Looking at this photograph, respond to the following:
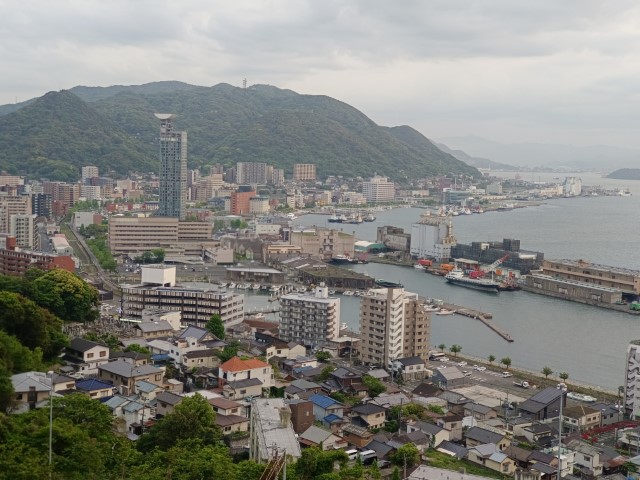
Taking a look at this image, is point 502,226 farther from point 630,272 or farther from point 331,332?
point 331,332

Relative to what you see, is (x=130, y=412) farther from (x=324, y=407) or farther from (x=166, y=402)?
(x=324, y=407)

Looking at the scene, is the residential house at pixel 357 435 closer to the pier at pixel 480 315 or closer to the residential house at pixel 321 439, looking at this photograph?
the residential house at pixel 321 439

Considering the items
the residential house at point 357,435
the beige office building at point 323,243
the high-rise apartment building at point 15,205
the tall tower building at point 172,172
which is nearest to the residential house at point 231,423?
the residential house at point 357,435

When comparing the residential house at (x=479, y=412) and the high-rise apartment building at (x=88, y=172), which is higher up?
the high-rise apartment building at (x=88, y=172)

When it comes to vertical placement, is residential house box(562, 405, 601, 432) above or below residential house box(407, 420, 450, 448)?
below

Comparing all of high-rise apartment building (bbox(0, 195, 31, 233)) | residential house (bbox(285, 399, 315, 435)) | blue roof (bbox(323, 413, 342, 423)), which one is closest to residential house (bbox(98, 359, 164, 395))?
residential house (bbox(285, 399, 315, 435))

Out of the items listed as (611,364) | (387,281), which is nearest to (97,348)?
(611,364)

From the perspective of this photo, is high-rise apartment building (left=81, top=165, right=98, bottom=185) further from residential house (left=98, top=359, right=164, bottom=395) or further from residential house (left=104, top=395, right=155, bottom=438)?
residential house (left=104, top=395, right=155, bottom=438)
